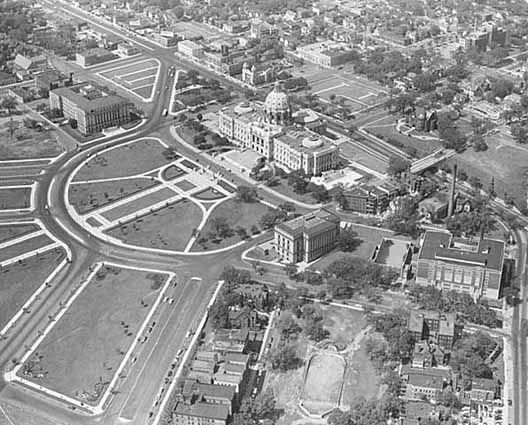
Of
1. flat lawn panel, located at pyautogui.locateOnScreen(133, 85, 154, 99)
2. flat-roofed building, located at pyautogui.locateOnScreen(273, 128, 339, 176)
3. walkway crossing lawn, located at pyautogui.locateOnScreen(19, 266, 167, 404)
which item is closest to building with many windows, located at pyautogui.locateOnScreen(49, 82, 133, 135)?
flat lawn panel, located at pyautogui.locateOnScreen(133, 85, 154, 99)

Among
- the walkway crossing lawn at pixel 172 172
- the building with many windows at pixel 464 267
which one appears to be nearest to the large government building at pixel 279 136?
the walkway crossing lawn at pixel 172 172

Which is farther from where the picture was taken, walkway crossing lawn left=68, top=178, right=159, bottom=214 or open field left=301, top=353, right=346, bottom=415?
walkway crossing lawn left=68, top=178, right=159, bottom=214

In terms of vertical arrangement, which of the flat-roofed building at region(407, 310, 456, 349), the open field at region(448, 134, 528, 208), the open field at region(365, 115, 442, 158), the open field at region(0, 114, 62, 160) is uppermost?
the flat-roofed building at region(407, 310, 456, 349)

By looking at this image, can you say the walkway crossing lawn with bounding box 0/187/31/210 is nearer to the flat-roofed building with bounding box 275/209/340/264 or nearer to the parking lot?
the flat-roofed building with bounding box 275/209/340/264

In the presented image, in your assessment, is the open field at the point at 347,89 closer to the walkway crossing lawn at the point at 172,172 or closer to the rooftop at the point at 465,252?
the walkway crossing lawn at the point at 172,172

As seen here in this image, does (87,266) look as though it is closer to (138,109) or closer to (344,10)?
(138,109)

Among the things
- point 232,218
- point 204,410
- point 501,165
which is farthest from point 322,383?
point 501,165
